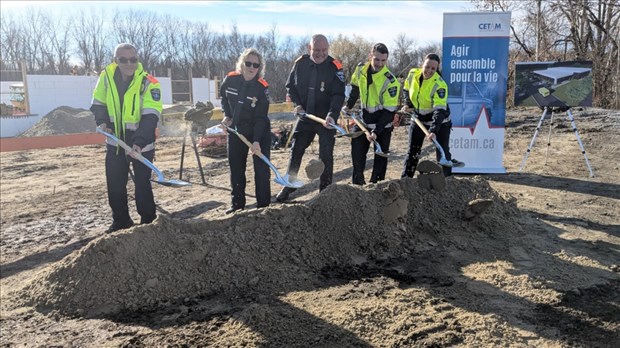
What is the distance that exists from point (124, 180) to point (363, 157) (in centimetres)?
285

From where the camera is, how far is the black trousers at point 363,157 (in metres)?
6.13

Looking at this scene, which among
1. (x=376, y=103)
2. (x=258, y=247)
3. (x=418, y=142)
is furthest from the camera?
(x=418, y=142)

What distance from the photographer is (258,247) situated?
3951 mm

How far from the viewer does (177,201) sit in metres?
7.37

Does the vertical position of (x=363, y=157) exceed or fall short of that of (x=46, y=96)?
it falls short

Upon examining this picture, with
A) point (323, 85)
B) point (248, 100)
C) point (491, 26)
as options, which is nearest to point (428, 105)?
point (323, 85)

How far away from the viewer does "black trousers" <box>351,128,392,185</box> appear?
613 cm

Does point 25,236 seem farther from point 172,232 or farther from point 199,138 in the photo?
point 199,138

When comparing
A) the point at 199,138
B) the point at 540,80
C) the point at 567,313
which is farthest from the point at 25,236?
the point at 540,80

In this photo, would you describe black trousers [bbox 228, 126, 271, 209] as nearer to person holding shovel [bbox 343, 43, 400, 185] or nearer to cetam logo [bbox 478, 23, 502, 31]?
person holding shovel [bbox 343, 43, 400, 185]

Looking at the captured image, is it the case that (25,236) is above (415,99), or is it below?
below

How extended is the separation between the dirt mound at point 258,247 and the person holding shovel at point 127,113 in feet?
4.54

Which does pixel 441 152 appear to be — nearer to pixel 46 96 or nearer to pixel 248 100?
pixel 248 100

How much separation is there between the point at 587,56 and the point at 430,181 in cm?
1945
